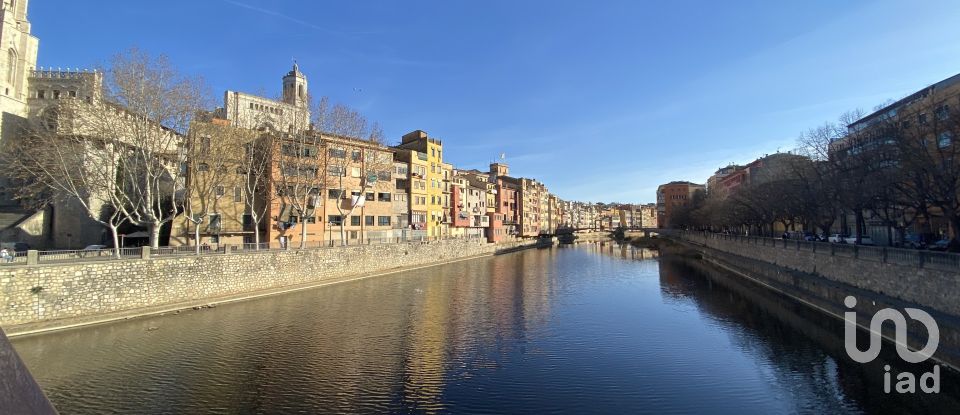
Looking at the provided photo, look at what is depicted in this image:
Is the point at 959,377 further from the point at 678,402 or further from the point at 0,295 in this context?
the point at 0,295

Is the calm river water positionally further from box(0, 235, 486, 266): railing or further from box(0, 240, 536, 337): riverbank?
box(0, 235, 486, 266): railing

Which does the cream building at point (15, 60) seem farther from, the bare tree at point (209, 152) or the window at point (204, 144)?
the window at point (204, 144)

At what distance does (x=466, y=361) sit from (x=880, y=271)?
23.2m

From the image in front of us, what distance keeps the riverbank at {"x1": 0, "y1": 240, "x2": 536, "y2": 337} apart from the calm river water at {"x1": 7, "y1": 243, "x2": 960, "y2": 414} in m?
1.75

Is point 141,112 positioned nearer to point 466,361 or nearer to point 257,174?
point 257,174

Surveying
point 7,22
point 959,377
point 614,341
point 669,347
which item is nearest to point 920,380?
point 959,377

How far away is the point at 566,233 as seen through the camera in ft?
461

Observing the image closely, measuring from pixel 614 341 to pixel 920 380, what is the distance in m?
11.3

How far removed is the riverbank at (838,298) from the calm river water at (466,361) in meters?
1.29

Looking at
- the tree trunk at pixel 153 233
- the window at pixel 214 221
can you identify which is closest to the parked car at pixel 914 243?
the tree trunk at pixel 153 233

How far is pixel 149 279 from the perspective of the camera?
27422mm

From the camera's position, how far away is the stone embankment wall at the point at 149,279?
22.4m

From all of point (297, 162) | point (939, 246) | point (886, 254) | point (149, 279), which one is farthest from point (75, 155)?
point (939, 246)

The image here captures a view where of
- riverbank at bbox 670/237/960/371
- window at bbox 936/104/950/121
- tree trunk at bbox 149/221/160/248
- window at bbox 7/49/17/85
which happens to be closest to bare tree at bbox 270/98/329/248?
tree trunk at bbox 149/221/160/248
